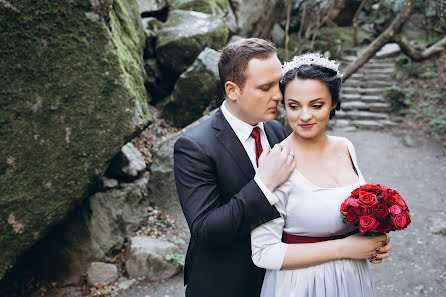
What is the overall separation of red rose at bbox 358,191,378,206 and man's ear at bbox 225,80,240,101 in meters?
0.92

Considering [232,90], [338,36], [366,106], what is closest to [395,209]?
[232,90]

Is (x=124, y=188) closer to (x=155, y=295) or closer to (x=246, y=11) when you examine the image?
(x=155, y=295)

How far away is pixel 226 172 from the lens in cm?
202

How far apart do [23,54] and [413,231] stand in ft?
19.6

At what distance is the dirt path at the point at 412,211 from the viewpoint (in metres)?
4.47

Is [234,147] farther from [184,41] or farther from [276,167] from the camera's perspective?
[184,41]

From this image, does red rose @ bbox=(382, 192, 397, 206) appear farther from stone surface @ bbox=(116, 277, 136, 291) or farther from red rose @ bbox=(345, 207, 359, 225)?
stone surface @ bbox=(116, 277, 136, 291)

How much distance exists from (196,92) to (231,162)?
18.7ft

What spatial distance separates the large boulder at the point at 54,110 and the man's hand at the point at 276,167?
2478 mm

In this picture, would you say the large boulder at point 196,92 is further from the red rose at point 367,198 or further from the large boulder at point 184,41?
the red rose at point 367,198

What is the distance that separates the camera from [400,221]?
171cm

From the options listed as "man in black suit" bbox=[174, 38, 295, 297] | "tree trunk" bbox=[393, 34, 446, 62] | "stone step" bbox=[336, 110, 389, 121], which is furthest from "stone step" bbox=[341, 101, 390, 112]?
"man in black suit" bbox=[174, 38, 295, 297]

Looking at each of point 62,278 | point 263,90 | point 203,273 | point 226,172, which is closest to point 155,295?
point 62,278

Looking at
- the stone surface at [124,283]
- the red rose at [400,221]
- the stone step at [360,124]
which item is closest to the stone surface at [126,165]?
the stone surface at [124,283]
